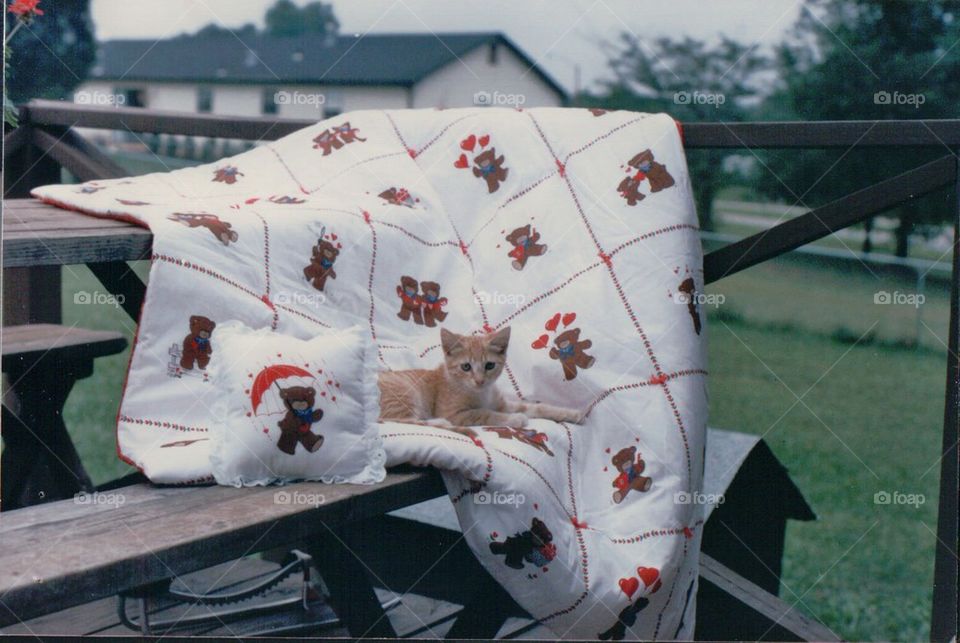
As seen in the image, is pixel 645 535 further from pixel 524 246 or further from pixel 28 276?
pixel 28 276

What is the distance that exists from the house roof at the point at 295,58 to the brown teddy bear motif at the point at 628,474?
2.14 feet

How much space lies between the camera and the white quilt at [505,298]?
1401 mm

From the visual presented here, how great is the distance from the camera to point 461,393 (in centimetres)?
162

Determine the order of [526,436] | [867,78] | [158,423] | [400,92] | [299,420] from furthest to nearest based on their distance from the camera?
1. [867,78]
2. [400,92]
3. [526,436]
4. [158,423]
5. [299,420]

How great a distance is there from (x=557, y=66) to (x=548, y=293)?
411 mm

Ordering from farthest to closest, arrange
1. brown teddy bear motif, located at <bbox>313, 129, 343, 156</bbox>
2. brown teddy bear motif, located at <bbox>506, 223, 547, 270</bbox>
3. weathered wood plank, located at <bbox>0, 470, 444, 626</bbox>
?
brown teddy bear motif, located at <bbox>313, 129, 343, 156</bbox>
brown teddy bear motif, located at <bbox>506, 223, 547, 270</bbox>
weathered wood plank, located at <bbox>0, 470, 444, 626</bbox>

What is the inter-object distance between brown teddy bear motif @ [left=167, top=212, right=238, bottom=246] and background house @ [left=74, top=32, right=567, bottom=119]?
26 cm

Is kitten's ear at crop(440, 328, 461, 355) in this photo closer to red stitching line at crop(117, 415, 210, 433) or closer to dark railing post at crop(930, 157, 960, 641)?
red stitching line at crop(117, 415, 210, 433)

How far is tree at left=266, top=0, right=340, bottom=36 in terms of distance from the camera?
1.62 meters

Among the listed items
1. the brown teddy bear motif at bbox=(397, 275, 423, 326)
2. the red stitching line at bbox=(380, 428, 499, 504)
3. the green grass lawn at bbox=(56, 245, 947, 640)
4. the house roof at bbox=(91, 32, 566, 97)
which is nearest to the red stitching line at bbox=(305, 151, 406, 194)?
the house roof at bbox=(91, 32, 566, 97)

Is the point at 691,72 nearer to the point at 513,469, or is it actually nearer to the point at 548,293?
the point at 548,293

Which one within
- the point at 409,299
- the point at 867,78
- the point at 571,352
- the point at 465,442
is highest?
the point at 867,78

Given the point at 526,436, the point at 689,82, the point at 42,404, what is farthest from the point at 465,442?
the point at 689,82

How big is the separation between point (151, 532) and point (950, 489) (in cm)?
109
